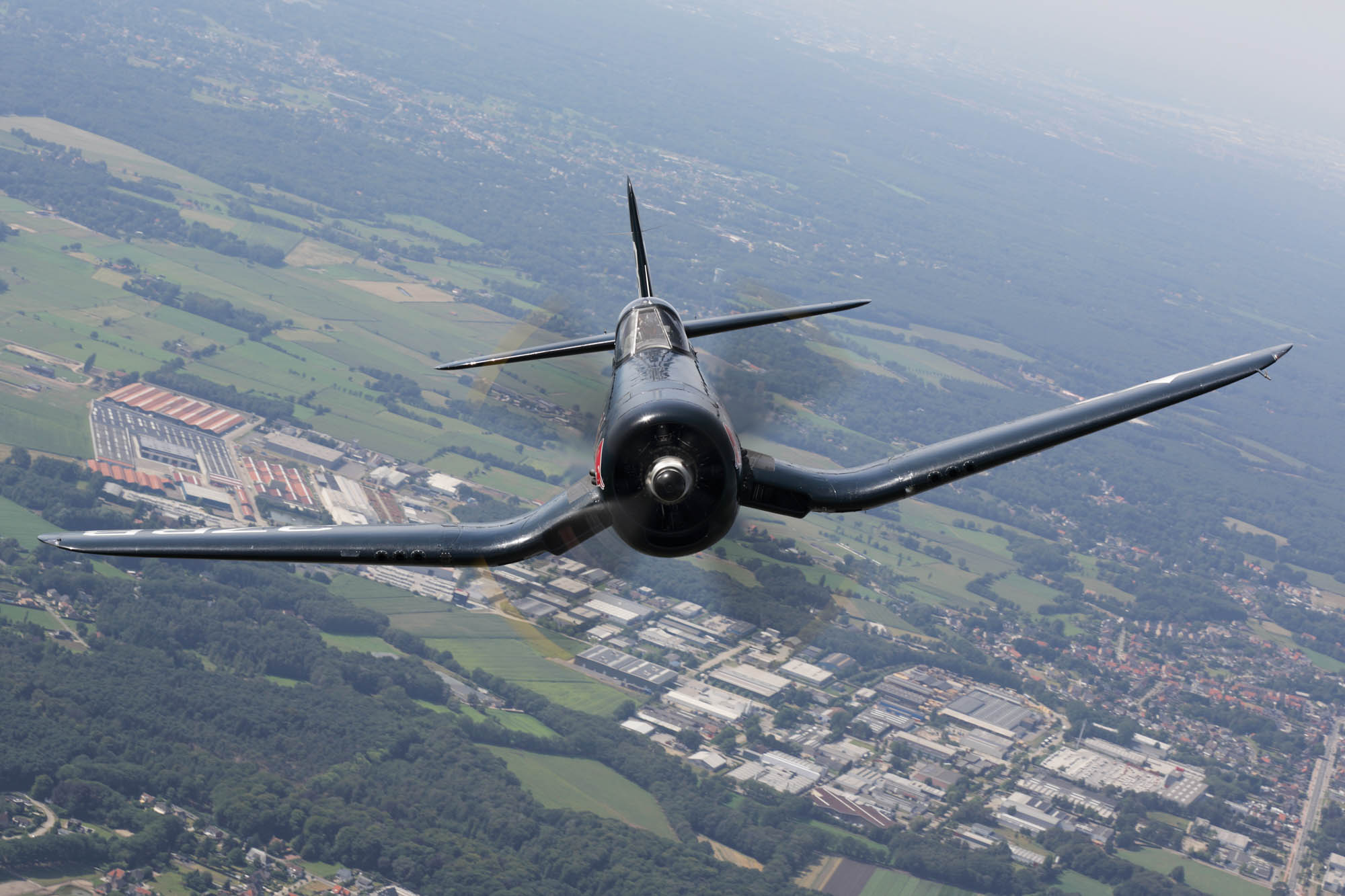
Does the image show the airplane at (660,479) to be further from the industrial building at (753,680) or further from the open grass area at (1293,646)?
the open grass area at (1293,646)

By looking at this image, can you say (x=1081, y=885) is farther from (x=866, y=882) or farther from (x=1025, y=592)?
(x=1025, y=592)

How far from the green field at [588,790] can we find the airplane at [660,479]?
77.3 meters

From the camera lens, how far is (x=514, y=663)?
373 feet

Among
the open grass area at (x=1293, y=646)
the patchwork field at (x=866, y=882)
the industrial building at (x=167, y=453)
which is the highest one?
the industrial building at (x=167, y=453)

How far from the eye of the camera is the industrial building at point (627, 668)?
346ft

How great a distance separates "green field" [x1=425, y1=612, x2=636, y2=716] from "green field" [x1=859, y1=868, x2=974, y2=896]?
25.9 m

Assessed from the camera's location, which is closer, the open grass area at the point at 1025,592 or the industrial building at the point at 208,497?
the industrial building at the point at 208,497

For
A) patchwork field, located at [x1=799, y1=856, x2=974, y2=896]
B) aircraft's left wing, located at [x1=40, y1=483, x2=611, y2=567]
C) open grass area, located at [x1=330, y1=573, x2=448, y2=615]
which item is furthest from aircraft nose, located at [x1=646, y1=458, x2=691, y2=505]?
open grass area, located at [x1=330, y1=573, x2=448, y2=615]

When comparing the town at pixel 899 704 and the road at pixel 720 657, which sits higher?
the road at pixel 720 657

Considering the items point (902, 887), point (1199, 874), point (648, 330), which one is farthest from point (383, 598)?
point (648, 330)

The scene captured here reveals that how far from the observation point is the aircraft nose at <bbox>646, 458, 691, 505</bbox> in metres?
19.8

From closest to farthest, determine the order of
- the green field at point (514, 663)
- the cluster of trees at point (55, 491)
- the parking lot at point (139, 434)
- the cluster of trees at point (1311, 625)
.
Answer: the green field at point (514, 663), the cluster of trees at point (55, 491), the parking lot at point (139, 434), the cluster of trees at point (1311, 625)

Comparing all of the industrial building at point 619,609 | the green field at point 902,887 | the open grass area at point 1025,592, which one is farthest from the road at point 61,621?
the open grass area at point 1025,592

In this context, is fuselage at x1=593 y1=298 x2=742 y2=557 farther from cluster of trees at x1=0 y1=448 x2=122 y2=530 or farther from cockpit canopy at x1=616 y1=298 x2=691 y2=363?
cluster of trees at x1=0 y1=448 x2=122 y2=530
